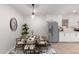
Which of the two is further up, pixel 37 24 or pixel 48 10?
pixel 48 10

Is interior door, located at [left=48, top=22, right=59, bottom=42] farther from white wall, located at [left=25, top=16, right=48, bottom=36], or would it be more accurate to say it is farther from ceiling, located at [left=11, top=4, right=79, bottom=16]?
ceiling, located at [left=11, top=4, right=79, bottom=16]

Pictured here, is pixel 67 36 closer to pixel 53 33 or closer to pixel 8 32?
pixel 53 33

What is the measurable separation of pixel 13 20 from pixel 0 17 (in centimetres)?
33

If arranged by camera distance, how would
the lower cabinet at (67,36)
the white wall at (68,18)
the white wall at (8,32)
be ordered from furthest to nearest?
the lower cabinet at (67,36), the white wall at (68,18), the white wall at (8,32)

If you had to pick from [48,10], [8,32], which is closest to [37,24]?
[48,10]

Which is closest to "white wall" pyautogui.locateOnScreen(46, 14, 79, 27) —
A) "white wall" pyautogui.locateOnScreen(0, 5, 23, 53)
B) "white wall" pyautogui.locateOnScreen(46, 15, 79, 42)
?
"white wall" pyautogui.locateOnScreen(46, 15, 79, 42)

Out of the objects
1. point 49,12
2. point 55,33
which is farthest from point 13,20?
point 55,33

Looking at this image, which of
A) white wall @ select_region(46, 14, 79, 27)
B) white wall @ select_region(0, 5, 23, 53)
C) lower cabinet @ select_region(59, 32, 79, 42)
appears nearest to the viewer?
white wall @ select_region(0, 5, 23, 53)

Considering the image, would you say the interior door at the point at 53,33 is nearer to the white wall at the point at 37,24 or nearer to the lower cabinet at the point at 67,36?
the lower cabinet at the point at 67,36

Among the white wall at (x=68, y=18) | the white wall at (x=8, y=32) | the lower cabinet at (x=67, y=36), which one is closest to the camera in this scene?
the white wall at (x=8, y=32)

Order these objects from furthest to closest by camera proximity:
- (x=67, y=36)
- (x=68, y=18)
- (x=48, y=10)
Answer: (x=67, y=36) → (x=68, y=18) → (x=48, y=10)

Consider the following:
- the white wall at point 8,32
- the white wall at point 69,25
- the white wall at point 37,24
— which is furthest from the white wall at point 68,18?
the white wall at point 8,32

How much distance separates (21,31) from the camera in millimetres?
1455
